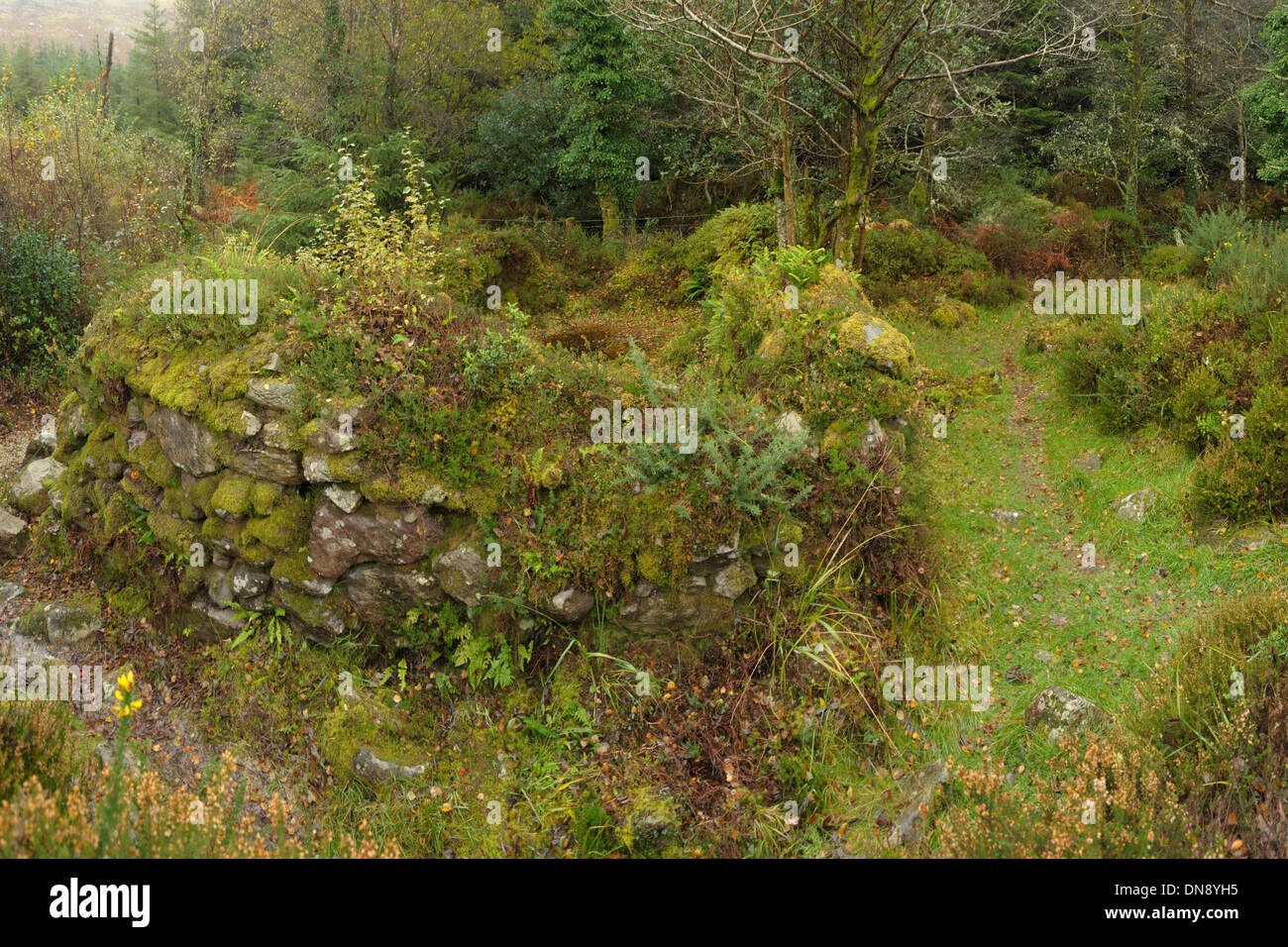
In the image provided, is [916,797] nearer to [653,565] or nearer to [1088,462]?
[653,565]

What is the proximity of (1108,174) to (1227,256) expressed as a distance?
33.5ft

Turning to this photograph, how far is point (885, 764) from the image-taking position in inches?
228

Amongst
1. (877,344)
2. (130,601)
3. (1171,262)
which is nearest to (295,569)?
(130,601)

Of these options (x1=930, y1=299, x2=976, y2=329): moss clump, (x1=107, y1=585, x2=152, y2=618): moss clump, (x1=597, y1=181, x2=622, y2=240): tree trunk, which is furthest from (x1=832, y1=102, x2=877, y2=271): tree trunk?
(x1=107, y1=585, x2=152, y2=618): moss clump

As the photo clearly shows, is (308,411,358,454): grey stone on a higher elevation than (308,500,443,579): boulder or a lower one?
higher

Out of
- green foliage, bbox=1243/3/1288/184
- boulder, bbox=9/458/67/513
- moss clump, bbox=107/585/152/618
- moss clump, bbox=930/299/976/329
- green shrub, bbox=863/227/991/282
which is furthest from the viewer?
green shrub, bbox=863/227/991/282

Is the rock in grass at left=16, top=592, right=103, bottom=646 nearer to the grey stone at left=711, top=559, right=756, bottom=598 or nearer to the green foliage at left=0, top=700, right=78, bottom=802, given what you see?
the green foliage at left=0, top=700, right=78, bottom=802

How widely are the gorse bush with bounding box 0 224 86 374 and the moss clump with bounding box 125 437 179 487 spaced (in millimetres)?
4816

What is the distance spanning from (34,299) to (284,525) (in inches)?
310

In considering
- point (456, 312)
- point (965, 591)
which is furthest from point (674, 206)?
point (965, 591)

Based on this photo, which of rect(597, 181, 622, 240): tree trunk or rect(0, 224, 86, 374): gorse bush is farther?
rect(597, 181, 622, 240): tree trunk

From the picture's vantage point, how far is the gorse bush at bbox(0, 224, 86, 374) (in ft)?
36.9

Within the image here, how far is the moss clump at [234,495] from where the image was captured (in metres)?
6.71

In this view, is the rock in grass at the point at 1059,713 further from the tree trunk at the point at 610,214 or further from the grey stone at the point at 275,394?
the tree trunk at the point at 610,214
